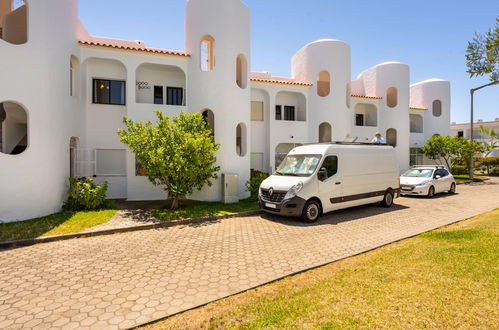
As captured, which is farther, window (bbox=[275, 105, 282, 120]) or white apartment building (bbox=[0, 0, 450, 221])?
window (bbox=[275, 105, 282, 120])

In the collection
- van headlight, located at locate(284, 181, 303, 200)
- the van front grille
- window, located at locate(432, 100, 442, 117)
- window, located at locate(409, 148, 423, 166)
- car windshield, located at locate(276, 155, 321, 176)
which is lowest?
the van front grille

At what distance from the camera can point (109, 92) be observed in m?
13.1

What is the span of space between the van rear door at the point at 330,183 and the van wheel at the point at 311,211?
0.27 meters

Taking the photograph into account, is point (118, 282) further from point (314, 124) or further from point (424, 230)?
point (314, 124)

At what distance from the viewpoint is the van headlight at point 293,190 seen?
8.10m

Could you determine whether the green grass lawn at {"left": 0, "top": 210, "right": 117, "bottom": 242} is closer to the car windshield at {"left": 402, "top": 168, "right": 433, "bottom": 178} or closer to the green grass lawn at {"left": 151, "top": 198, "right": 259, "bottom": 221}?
the green grass lawn at {"left": 151, "top": 198, "right": 259, "bottom": 221}

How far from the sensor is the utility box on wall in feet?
38.4

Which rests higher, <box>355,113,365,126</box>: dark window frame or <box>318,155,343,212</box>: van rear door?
Answer: <box>355,113,365,126</box>: dark window frame

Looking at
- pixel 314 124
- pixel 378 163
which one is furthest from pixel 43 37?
pixel 314 124

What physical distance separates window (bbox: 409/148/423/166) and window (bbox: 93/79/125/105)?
82.4 ft

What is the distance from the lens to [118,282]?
4.35 meters

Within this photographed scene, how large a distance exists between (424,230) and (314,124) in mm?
11538

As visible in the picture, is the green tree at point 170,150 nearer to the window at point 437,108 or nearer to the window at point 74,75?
the window at point 74,75

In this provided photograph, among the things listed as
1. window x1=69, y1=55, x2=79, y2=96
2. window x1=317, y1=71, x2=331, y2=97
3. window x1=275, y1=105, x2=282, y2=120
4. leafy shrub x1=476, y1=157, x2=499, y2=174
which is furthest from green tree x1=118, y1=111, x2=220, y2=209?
leafy shrub x1=476, y1=157, x2=499, y2=174
